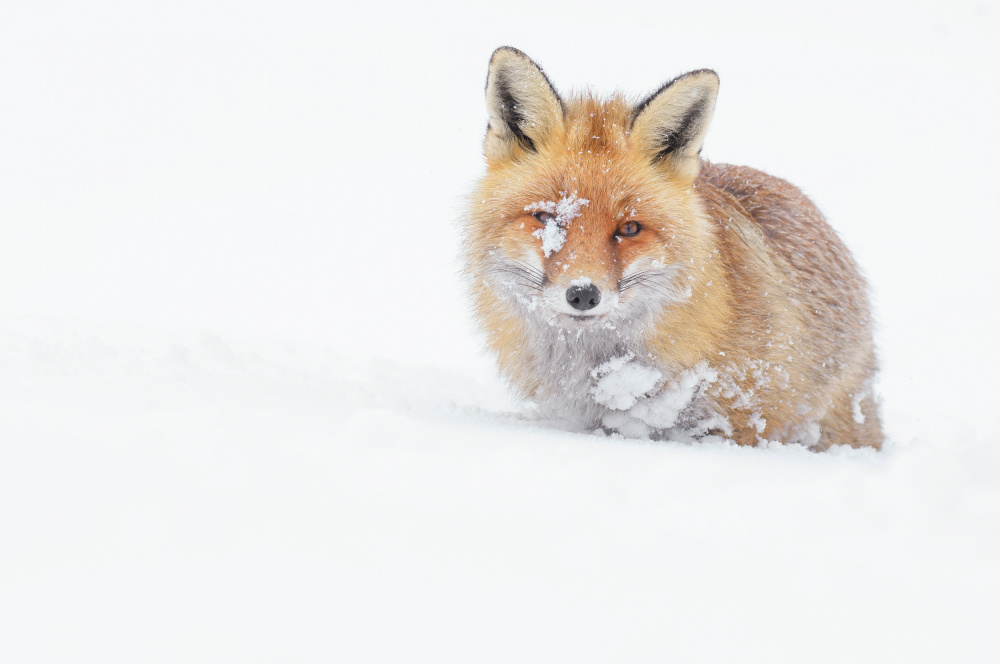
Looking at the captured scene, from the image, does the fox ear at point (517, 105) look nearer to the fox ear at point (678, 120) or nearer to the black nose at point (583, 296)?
the fox ear at point (678, 120)

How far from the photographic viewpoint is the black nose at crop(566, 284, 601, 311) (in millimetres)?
3412

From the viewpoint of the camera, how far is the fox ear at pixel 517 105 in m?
3.80

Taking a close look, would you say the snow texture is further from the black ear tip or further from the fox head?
the black ear tip

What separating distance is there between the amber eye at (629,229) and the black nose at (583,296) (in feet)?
1.27

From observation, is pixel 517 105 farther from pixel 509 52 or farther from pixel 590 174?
pixel 590 174

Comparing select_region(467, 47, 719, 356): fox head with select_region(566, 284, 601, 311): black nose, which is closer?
select_region(566, 284, 601, 311): black nose

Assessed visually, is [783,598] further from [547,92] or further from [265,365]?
[265,365]

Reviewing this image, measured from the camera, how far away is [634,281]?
3664mm

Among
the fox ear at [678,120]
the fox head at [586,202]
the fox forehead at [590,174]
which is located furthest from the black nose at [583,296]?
the fox ear at [678,120]

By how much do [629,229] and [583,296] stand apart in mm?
485

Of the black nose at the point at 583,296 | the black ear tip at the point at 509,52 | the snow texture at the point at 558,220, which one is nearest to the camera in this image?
the black nose at the point at 583,296

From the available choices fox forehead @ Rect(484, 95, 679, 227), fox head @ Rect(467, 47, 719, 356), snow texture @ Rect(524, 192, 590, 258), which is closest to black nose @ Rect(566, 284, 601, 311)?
fox head @ Rect(467, 47, 719, 356)

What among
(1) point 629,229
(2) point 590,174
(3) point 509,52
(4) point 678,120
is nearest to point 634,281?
(1) point 629,229

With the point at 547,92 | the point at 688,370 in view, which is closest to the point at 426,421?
the point at 688,370
